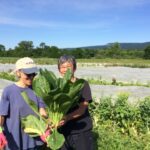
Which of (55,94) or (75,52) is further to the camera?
(75,52)

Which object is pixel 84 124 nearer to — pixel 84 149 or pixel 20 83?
pixel 84 149

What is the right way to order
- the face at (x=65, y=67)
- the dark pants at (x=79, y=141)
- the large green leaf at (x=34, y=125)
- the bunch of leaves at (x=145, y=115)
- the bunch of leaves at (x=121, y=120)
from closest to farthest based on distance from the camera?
the large green leaf at (x=34, y=125) < the face at (x=65, y=67) < the dark pants at (x=79, y=141) < the bunch of leaves at (x=121, y=120) < the bunch of leaves at (x=145, y=115)

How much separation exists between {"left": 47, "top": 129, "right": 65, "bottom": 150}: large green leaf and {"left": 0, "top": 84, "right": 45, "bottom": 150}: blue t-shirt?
2.08ft

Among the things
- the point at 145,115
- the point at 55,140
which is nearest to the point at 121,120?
the point at 145,115

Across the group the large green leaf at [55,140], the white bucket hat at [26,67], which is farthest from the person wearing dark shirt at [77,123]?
the large green leaf at [55,140]

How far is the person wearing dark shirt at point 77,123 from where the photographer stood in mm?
3104

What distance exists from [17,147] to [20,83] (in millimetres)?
566

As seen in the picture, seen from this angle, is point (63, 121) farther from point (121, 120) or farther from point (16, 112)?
point (121, 120)

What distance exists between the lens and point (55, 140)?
2.67 meters

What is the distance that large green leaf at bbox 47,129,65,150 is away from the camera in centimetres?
262

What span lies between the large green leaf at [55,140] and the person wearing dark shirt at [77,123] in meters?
0.38

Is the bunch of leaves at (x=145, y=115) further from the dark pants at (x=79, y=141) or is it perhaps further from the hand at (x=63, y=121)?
the hand at (x=63, y=121)

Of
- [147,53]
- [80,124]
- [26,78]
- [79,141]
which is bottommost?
[147,53]

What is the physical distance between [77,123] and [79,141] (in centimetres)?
16
